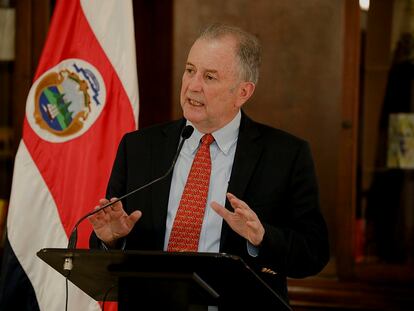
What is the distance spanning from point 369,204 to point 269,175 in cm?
133

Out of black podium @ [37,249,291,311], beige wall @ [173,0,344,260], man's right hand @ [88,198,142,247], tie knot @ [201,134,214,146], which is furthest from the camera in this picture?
beige wall @ [173,0,344,260]

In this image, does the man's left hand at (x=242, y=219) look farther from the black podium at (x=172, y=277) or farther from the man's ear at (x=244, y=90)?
the man's ear at (x=244, y=90)

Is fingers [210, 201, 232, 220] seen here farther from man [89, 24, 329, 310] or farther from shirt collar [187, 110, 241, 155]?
shirt collar [187, 110, 241, 155]

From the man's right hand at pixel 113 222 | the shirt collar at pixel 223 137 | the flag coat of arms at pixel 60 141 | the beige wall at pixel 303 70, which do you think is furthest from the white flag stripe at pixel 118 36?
the man's right hand at pixel 113 222

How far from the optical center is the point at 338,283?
3881 millimetres

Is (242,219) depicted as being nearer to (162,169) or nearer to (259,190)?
(259,190)

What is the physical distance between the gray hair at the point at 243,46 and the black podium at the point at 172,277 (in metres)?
0.80

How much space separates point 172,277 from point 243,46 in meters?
0.92

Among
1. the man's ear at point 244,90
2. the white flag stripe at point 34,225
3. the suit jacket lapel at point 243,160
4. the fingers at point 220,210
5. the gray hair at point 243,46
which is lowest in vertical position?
the white flag stripe at point 34,225

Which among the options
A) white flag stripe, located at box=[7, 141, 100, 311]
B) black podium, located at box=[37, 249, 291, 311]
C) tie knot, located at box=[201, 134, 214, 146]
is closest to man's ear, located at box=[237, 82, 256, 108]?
tie knot, located at box=[201, 134, 214, 146]

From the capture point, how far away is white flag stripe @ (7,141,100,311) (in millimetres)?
3465

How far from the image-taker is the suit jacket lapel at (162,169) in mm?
2623

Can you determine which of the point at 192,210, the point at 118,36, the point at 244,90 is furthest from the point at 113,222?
the point at 118,36

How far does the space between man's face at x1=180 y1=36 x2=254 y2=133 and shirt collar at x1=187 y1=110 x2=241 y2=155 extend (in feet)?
0.18
